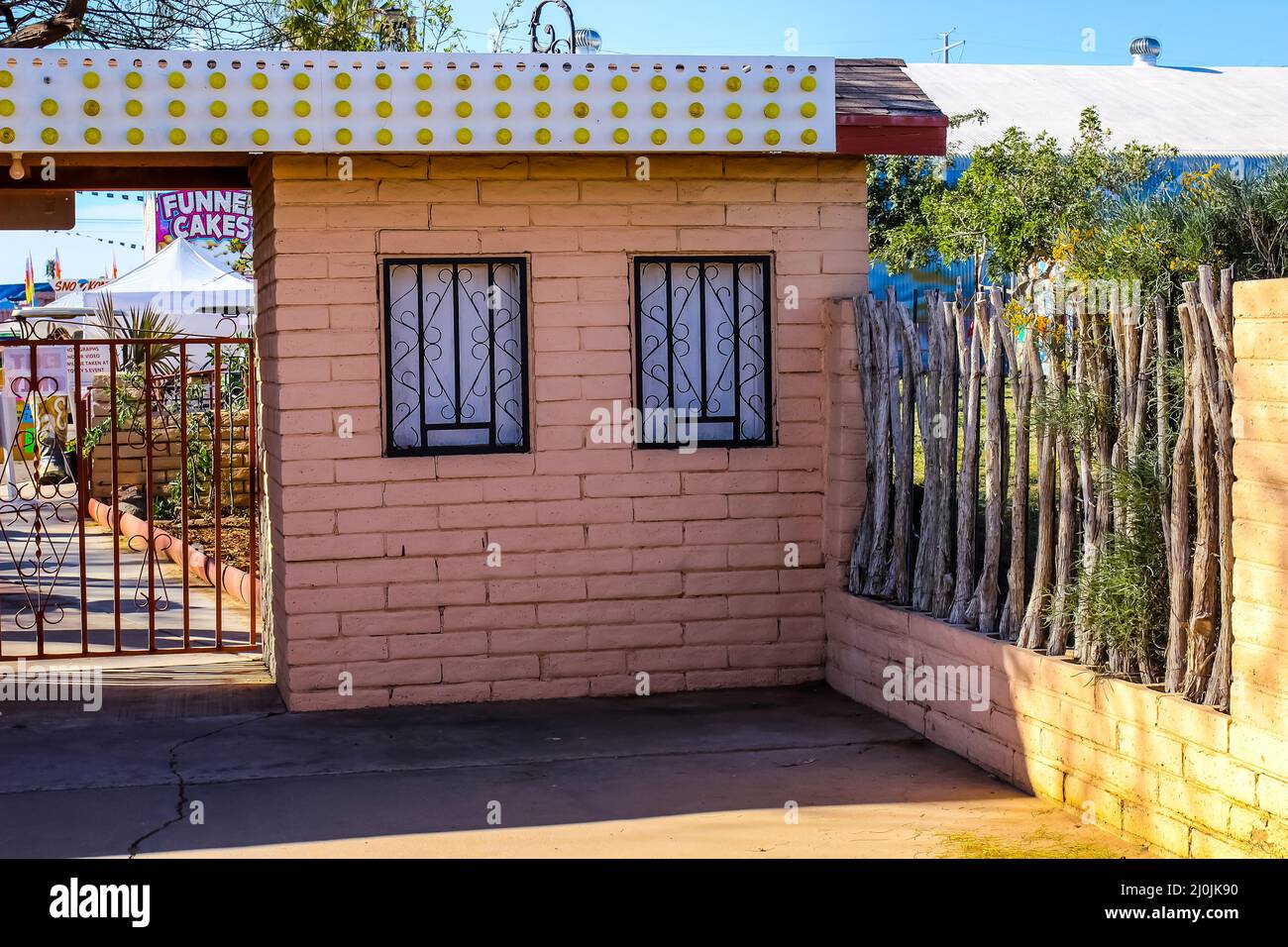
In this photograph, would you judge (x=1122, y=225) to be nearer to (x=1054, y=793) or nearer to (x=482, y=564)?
(x=1054, y=793)

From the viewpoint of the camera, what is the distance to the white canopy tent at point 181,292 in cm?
1808

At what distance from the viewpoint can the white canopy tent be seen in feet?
59.3

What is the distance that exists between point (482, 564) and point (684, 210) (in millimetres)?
2212

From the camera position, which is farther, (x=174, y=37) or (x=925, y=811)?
(x=174, y=37)

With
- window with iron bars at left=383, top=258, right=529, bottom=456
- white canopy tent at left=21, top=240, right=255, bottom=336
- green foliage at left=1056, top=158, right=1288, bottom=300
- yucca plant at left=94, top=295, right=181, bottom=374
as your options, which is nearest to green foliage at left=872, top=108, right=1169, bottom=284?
white canopy tent at left=21, top=240, right=255, bottom=336

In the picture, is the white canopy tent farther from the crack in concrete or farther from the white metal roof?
the white metal roof

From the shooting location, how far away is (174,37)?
45.8 ft

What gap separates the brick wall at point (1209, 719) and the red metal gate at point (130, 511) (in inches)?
189

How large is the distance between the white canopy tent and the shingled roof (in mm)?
10504

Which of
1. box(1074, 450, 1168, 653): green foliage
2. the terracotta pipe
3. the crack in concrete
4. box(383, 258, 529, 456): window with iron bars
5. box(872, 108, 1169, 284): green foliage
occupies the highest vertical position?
box(872, 108, 1169, 284): green foliage

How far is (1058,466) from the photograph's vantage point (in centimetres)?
616

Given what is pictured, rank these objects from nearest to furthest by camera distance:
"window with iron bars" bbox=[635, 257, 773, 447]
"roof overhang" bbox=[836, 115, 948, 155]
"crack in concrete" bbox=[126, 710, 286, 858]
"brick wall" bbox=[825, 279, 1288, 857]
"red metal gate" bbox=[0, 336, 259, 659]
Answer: "brick wall" bbox=[825, 279, 1288, 857] < "crack in concrete" bbox=[126, 710, 286, 858] < "roof overhang" bbox=[836, 115, 948, 155] < "window with iron bars" bbox=[635, 257, 773, 447] < "red metal gate" bbox=[0, 336, 259, 659]

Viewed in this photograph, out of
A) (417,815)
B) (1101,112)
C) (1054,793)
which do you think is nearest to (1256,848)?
(1054,793)

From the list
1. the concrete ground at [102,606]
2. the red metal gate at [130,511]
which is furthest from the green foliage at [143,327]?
the concrete ground at [102,606]
